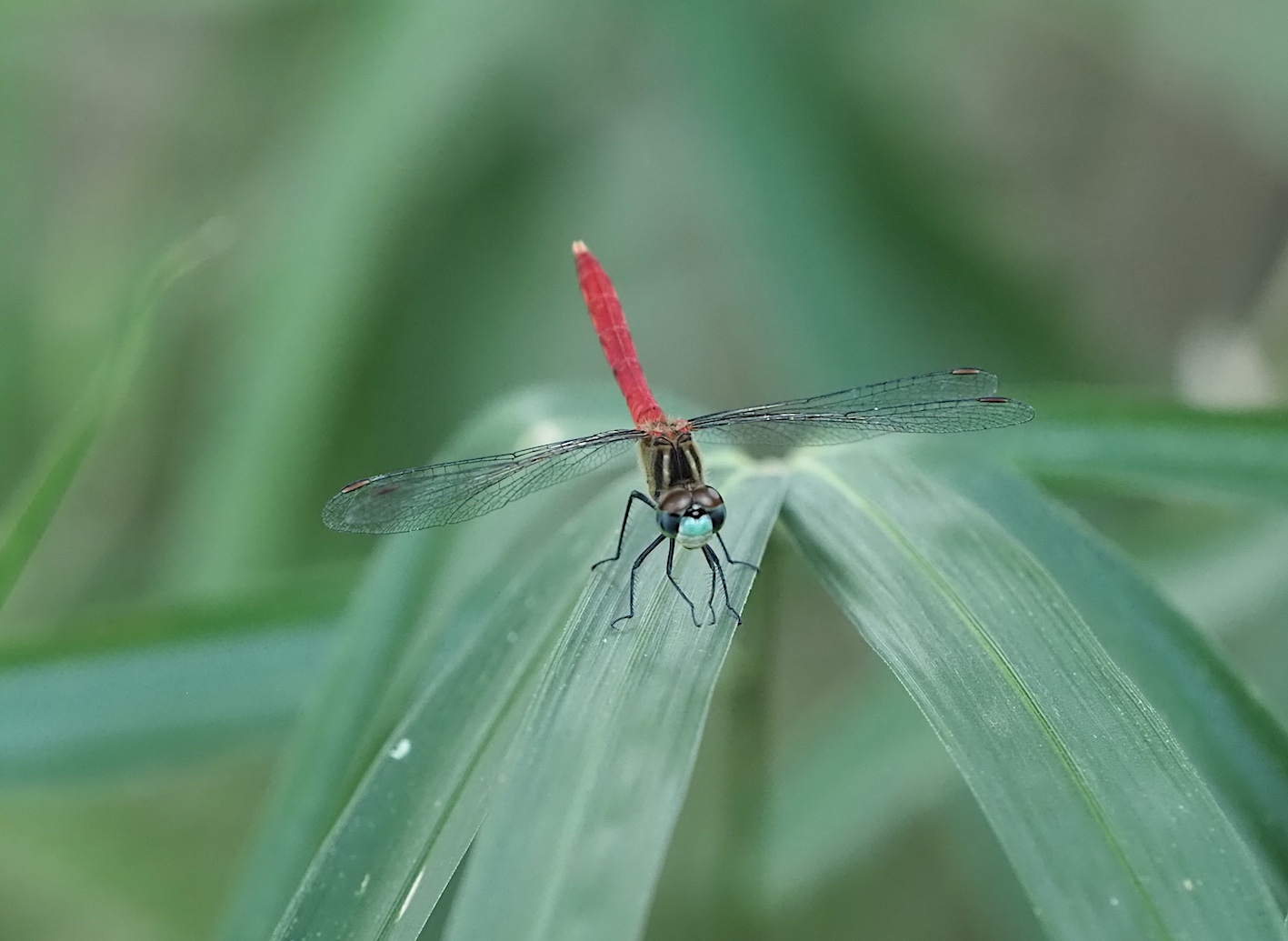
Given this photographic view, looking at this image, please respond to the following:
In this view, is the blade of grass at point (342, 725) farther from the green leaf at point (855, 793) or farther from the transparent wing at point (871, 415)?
the green leaf at point (855, 793)

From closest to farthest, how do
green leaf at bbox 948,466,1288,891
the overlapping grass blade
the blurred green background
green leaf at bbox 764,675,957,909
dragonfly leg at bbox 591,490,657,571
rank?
the overlapping grass blade → green leaf at bbox 948,466,1288,891 → dragonfly leg at bbox 591,490,657,571 → green leaf at bbox 764,675,957,909 → the blurred green background

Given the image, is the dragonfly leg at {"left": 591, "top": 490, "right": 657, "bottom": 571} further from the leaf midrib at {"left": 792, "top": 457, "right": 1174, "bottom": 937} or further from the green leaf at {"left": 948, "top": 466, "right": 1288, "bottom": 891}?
the green leaf at {"left": 948, "top": 466, "right": 1288, "bottom": 891}

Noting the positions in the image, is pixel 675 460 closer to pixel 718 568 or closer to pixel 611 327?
pixel 718 568

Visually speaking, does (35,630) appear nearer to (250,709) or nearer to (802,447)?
(250,709)

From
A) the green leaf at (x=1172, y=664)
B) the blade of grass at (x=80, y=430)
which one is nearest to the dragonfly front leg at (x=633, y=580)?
the green leaf at (x=1172, y=664)

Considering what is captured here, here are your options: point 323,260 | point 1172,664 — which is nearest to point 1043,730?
point 1172,664

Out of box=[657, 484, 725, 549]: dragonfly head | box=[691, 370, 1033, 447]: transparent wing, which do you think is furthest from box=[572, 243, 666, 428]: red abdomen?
box=[657, 484, 725, 549]: dragonfly head
